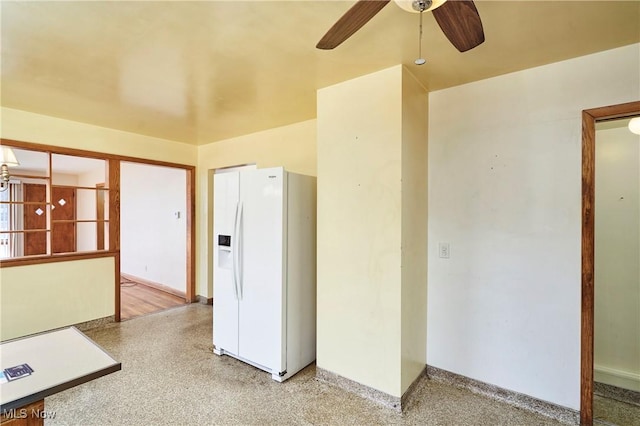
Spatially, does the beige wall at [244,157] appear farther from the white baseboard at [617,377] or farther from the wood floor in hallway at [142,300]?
the white baseboard at [617,377]

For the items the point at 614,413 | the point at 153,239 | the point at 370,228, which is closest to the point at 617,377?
the point at 614,413

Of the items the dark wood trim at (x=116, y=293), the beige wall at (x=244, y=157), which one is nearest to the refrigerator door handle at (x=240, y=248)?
the beige wall at (x=244, y=157)

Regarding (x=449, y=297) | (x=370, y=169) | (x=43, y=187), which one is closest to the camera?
(x=370, y=169)

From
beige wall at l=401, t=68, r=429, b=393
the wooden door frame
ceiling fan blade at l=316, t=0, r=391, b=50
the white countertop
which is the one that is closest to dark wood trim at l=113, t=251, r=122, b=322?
the white countertop

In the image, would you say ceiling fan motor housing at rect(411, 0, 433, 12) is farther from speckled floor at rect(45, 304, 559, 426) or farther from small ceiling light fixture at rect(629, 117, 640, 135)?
speckled floor at rect(45, 304, 559, 426)

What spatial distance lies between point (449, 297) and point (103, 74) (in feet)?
10.9

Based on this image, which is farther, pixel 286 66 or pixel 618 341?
pixel 618 341

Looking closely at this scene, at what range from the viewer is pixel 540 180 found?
222 cm

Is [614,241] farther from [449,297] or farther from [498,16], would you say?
[498,16]

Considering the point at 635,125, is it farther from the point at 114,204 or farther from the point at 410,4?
the point at 114,204

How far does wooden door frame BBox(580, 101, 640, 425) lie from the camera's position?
6.70ft

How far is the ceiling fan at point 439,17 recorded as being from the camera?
→ 1158mm

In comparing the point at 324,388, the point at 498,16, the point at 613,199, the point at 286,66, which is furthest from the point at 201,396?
the point at 613,199

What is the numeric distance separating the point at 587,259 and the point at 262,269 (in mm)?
2413
